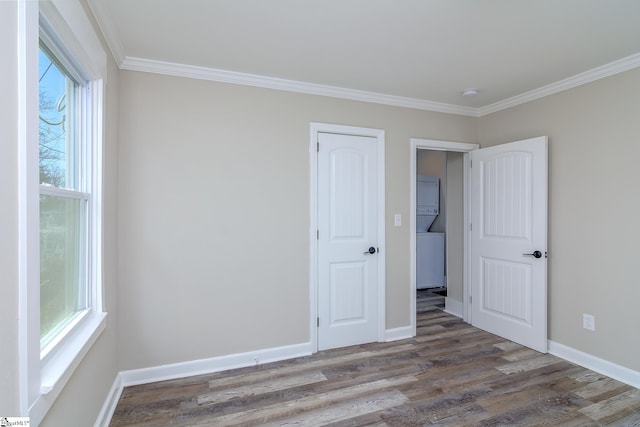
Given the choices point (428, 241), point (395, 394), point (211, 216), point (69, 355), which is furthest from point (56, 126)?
point (428, 241)

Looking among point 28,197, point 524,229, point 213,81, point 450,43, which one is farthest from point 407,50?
point 28,197

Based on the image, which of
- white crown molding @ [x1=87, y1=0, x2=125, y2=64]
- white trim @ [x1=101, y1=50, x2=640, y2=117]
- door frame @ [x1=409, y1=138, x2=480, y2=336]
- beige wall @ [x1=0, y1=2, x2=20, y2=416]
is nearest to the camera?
beige wall @ [x1=0, y1=2, x2=20, y2=416]

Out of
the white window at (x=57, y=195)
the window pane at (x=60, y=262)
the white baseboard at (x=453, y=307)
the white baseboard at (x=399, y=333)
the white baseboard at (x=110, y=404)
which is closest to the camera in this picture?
the white window at (x=57, y=195)

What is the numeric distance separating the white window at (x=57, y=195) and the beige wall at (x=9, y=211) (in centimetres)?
3

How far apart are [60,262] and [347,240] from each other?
2237 mm

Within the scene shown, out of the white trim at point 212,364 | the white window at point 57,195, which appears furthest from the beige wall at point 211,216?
the white window at point 57,195

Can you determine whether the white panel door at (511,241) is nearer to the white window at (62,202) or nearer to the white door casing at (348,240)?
the white door casing at (348,240)

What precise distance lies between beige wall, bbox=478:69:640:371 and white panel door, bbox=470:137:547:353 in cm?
13

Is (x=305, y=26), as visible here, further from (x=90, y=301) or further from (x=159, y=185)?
(x=90, y=301)

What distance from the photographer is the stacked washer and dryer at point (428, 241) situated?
5.40 m

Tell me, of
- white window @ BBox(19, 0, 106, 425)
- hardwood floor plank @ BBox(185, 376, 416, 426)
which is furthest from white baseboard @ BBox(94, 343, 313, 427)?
white window @ BBox(19, 0, 106, 425)

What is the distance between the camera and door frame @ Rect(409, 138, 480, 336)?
3.41 m

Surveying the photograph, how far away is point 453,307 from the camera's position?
4.15 m

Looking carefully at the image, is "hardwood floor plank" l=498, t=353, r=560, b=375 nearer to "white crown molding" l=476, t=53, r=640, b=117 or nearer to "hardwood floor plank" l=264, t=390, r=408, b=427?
"hardwood floor plank" l=264, t=390, r=408, b=427
